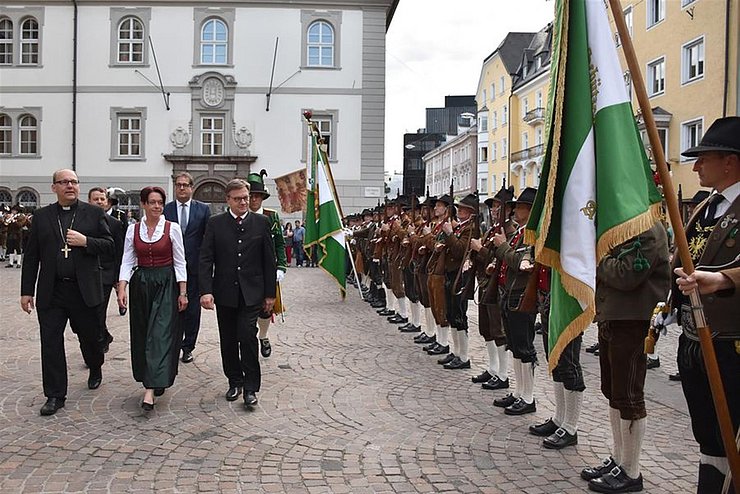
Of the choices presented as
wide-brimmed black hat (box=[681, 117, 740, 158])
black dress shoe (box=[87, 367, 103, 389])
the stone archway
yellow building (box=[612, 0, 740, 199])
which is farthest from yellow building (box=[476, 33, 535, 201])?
wide-brimmed black hat (box=[681, 117, 740, 158])

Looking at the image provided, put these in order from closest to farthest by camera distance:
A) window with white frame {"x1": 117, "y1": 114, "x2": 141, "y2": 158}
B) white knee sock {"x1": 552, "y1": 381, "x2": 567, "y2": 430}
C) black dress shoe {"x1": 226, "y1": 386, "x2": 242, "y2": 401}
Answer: white knee sock {"x1": 552, "y1": 381, "x2": 567, "y2": 430}
black dress shoe {"x1": 226, "y1": 386, "x2": 242, "y2": 401}
window with white frame {"x1": 117, "y1": 114, "x2": 141, "y2": 158}

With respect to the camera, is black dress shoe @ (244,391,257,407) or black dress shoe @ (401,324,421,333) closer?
black dress shoe @ (244,391,257,407)

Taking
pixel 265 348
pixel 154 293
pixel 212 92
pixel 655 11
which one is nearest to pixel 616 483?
pixel 154 293

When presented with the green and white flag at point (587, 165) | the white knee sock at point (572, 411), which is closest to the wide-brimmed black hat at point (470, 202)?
the white knee sock at point (572, 411)

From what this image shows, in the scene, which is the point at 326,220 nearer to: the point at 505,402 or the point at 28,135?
the point at 505,402

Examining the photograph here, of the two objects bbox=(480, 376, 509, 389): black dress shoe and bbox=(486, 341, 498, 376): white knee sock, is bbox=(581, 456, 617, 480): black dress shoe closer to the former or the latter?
bbox=(480, 376, 509, 389): black dress shoe

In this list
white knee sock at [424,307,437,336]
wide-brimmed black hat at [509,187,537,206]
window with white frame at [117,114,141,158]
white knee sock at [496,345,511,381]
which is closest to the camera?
wide-brimmed black hat at [509,187,537,206]

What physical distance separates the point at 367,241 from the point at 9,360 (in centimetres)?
894

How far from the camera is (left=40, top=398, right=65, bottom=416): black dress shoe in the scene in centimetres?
621

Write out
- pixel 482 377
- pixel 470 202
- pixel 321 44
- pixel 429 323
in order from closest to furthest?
pixel 482 377 < pixel 470 202 < pixel 429 323 < pixel 321 44

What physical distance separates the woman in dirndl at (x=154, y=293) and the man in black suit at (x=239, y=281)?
11.0 inches

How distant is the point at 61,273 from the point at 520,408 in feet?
14.3

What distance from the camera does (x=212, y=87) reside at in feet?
103

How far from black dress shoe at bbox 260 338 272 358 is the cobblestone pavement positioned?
0.78 ft
